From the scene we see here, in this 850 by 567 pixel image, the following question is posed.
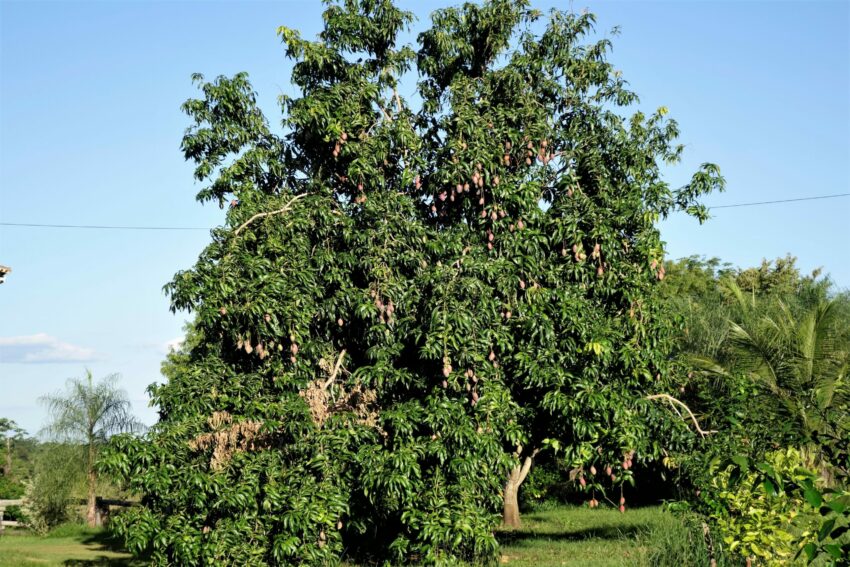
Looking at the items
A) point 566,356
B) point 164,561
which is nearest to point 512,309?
point 566,356

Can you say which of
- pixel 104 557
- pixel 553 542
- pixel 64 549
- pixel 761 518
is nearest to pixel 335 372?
pixel 761 518

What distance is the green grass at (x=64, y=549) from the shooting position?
56.4ft

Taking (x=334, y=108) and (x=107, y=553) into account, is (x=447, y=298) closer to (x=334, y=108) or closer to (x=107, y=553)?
(x=334, y=108)

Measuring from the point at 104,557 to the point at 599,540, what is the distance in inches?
413

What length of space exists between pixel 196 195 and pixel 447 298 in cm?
536

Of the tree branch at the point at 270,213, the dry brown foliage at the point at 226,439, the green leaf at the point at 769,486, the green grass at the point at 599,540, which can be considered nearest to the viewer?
the green leaf at the point at 769,486

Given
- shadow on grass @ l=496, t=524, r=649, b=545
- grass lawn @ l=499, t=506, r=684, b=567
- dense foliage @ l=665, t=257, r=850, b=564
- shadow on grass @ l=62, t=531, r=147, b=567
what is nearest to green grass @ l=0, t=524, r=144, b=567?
shadow on grass @ l=62, t=531, r=147, b=567

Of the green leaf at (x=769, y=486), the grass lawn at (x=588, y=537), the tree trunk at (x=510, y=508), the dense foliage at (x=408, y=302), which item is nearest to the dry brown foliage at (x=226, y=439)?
the dense foliage at (x=408, y=302)

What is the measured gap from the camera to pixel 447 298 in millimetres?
12328

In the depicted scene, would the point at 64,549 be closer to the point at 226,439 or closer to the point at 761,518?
the point at 226,439

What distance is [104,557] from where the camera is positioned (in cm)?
1831

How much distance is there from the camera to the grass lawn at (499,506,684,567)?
13297 mm

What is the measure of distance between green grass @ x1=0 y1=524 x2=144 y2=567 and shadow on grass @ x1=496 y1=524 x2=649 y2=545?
8161mm

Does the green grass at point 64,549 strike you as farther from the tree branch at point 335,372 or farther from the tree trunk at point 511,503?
the tree trunk at point 511,503
